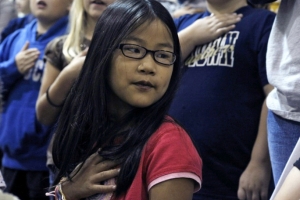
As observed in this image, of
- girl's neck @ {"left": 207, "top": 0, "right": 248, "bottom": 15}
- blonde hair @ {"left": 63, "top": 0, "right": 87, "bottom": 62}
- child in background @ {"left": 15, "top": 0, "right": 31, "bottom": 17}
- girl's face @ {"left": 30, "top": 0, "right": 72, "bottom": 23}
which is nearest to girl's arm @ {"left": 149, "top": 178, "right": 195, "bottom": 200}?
girl's neck @ {"left": 207, "top": 0, "right": 248, "bottom": 15}

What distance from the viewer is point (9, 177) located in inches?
108

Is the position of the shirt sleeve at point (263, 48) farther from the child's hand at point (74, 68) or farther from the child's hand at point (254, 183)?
the child's hand at point (74, 68)

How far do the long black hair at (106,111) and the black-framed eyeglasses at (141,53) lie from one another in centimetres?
3

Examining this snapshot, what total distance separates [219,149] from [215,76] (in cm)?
23

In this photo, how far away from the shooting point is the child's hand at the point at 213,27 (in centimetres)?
213

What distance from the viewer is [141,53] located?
1.49 metres

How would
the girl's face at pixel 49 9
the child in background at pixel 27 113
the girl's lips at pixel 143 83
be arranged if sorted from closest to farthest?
the girl's lips at pixel 143 83, the child in background at pixel 27 113, the girl's face at pixel 49 9

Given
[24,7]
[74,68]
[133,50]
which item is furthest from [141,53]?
[24,7]

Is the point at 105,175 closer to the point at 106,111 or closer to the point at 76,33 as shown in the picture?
the point at 106,111

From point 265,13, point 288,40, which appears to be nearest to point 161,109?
point 288,40

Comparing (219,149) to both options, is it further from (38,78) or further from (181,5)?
(38,78)

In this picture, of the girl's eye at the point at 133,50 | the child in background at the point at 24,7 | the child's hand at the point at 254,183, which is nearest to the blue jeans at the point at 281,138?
the child's hand at the point at 254,183

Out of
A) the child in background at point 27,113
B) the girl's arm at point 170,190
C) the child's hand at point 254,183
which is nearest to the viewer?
the girl's arm at point 170,190

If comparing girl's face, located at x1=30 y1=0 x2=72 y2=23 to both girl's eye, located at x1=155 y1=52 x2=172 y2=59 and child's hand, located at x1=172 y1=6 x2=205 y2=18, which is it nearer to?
child's hand, located at x1=172 y1=6 x2=205 y2=18
